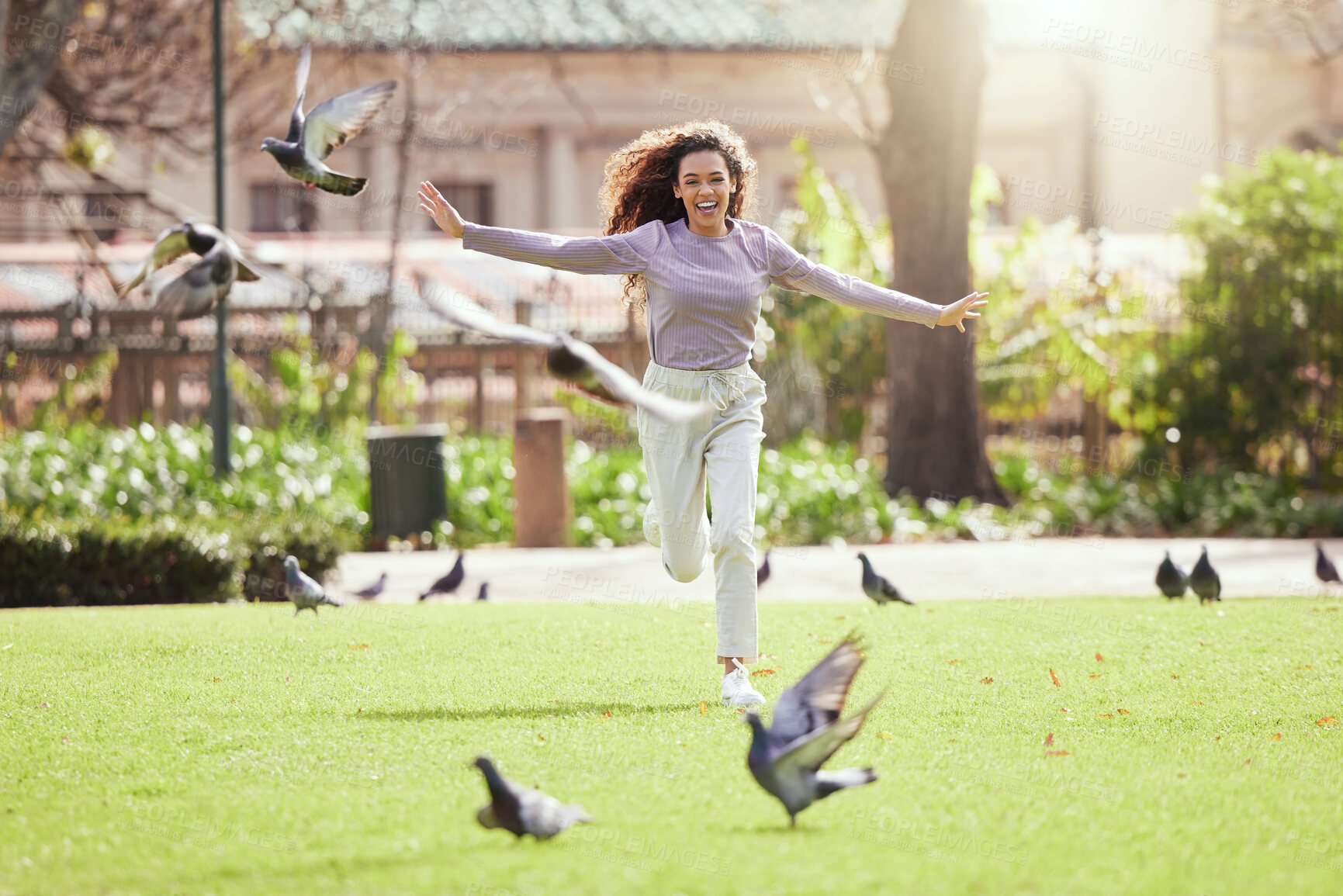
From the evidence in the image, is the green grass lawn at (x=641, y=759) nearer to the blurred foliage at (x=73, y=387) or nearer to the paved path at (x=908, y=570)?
the paved path at (x=908, y=570)

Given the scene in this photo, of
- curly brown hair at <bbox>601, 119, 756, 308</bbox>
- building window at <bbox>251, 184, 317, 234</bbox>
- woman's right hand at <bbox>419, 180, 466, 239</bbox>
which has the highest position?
building window at <bbox>251, 184, 317, 234</bbox>

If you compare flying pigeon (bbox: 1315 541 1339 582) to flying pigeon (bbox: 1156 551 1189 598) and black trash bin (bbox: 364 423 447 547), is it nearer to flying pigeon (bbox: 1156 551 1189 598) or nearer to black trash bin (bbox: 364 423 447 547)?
flying pigeon (bbox: 1156 551 1189 598)

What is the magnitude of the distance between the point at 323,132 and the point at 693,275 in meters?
1.40

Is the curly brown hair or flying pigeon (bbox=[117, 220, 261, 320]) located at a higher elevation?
the curly brown hair

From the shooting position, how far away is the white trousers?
499cm

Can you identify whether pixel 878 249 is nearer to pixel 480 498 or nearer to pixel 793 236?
pixel 793 236

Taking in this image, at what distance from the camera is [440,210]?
4789 mm

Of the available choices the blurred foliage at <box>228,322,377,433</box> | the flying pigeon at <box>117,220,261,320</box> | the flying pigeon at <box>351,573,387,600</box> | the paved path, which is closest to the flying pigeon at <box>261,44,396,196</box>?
the flying pigeon at <box>117,220,261,320</box>

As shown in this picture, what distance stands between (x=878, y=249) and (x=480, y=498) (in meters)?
5.76

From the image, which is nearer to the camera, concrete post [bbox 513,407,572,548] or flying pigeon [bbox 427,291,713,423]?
flying pigeon [bbox 427,291,713,423]

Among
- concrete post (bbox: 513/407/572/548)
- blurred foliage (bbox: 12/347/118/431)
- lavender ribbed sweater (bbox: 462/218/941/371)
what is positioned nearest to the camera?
lavender ribbed sweater (bbox: 462/218/941/371)

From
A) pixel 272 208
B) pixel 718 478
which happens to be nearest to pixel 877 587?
pixel 718 478

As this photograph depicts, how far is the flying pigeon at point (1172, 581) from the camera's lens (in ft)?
25.2

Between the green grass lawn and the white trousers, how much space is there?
0.34 meters
